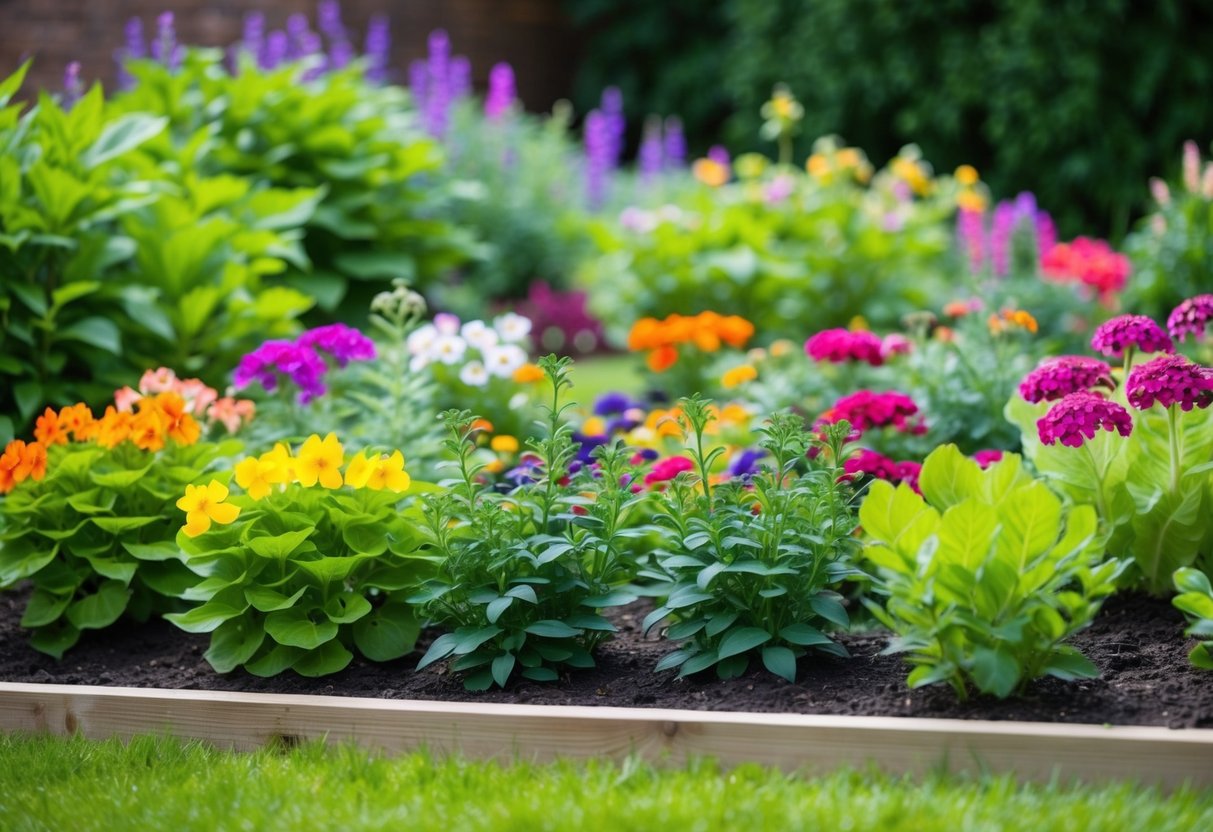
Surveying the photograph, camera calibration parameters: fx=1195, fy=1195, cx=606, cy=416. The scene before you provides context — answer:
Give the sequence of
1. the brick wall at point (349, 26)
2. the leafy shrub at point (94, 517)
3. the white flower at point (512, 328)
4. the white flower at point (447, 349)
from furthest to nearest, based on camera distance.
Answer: the brick wall at point (349, 26) → the white flower at point (512, 328) → the white flower at point (447, 349) → the leafy shrub at point (94, 517)

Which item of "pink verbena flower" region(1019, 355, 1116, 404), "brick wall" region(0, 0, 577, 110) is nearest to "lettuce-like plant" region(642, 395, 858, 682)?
"pink verbena flower" region(1019, 355, 1116, 404)

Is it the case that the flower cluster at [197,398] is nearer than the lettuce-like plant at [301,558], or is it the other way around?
the lettuce-like plant at [301,558]

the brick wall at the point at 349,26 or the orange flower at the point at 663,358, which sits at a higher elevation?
the brick wall at the point at 349,26

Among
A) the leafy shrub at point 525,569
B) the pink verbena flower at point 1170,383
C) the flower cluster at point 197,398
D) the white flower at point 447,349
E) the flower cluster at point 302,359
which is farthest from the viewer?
the white flower at point 447,349

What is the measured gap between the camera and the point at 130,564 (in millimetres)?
2895

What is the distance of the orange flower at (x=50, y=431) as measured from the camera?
2982 millimetres

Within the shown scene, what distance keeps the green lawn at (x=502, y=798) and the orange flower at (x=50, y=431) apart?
0.92m

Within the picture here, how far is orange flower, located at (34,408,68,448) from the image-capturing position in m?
2.98

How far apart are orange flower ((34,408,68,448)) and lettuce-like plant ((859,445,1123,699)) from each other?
2.04 metres

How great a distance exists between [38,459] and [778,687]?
1813 millimetres

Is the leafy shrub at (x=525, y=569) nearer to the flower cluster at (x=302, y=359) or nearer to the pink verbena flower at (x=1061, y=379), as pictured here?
the flower cluster at (x=302, y=359)

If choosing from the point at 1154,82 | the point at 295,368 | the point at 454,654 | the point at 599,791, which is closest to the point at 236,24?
the point at 1154,82

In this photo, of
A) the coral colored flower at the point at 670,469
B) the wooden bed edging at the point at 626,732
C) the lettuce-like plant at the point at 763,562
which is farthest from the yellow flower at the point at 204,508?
the coral colored flower at the point at 670,469

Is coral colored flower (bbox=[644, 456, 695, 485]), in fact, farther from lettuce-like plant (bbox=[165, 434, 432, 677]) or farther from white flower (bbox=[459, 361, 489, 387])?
white flower (bbox=[459, 361, 489, 387])
